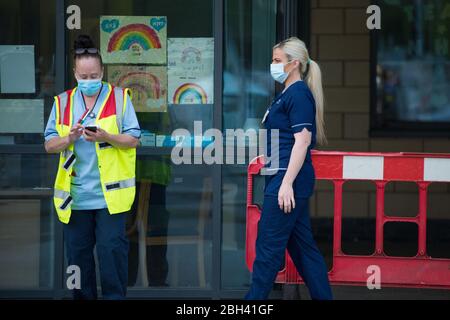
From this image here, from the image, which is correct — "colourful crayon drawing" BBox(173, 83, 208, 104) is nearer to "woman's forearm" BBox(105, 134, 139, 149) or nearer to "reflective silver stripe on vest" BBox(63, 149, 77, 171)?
"woman's forearm" BBox(105, 134, 139, 149)

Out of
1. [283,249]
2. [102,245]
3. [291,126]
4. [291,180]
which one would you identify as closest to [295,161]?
[291,180]

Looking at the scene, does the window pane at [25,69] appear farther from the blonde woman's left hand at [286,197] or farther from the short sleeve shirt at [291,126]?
the blonde woman's left hand at [286,197]

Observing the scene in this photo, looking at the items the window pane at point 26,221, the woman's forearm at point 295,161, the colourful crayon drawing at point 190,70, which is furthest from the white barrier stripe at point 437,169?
the window pane at point 26,221

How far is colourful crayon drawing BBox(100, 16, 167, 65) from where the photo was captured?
21.3ft

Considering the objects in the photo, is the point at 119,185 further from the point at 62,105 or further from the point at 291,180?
the point at 291,180

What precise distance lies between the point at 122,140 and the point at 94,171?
0.24 metres

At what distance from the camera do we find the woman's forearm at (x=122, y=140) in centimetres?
511

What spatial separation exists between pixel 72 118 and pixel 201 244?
173 centimetres

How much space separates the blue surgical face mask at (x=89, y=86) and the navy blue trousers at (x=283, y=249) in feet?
3.83

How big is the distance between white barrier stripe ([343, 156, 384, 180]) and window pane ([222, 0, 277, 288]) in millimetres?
865

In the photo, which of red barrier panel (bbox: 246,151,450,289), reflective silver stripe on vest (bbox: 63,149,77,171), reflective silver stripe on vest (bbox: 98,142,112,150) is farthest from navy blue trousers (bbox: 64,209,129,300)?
red barrier panel (bbox: 246,151,450,289)

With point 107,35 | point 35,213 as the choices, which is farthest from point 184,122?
point 35,213

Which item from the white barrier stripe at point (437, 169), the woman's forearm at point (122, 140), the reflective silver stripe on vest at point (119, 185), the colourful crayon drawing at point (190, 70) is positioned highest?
the colourful crayon drawing at point (190, 70)

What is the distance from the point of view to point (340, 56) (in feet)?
30.4
